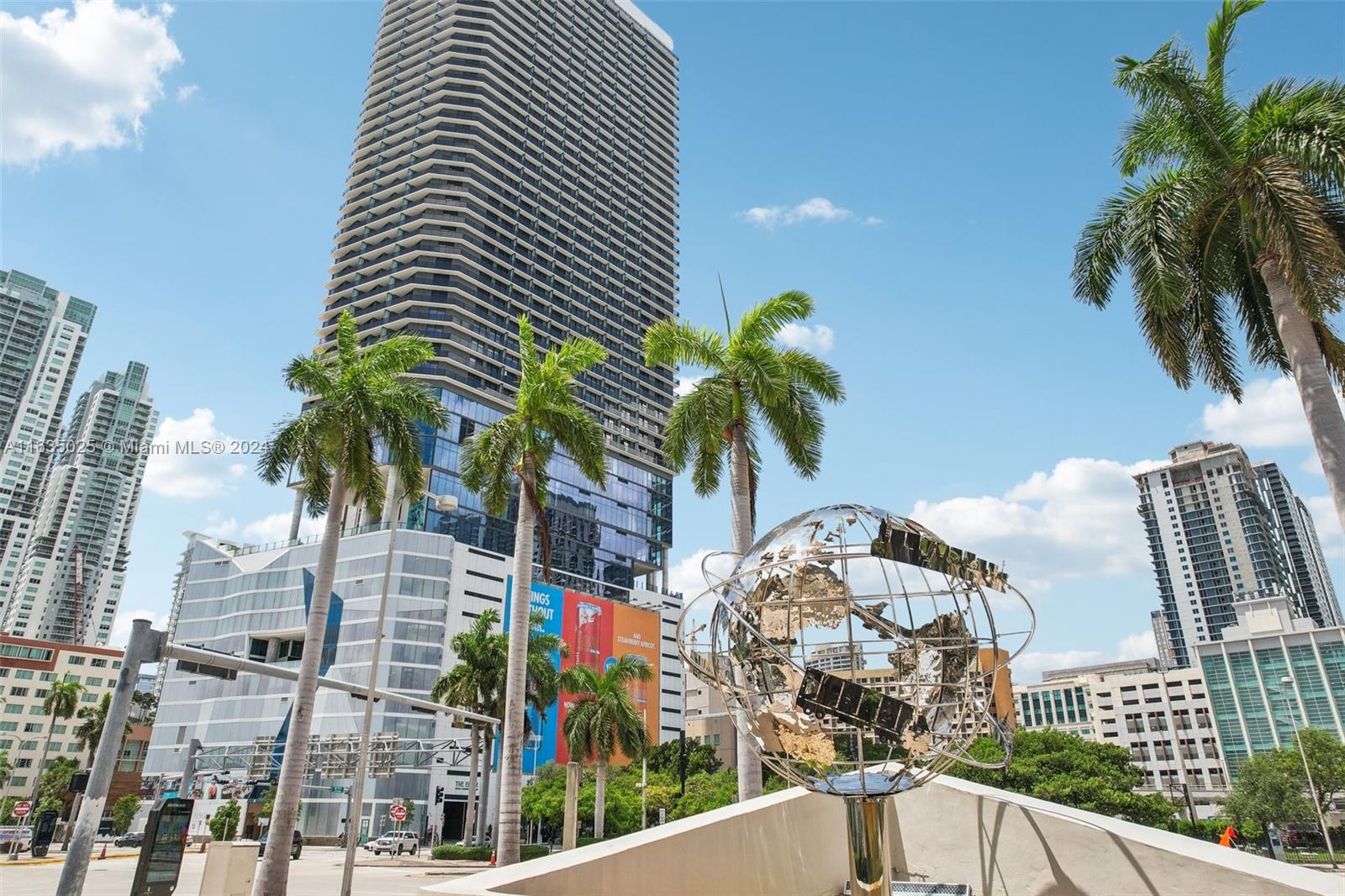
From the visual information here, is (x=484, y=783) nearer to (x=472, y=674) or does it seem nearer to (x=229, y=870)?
(x=472, y=674)

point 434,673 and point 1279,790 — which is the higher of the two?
point 434,673

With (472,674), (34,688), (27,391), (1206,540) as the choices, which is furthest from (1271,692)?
(27,391)

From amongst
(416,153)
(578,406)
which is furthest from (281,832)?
(416,153)

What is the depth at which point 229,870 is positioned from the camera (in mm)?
14555

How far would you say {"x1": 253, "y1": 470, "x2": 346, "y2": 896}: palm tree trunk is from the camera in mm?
15023

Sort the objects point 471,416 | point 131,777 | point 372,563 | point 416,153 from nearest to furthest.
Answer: point 372,563, point 131,777, point 471,416, point 416,153

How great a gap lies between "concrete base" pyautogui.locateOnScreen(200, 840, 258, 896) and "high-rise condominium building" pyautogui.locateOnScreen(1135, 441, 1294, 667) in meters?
147

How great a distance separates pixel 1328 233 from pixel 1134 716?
116 metres

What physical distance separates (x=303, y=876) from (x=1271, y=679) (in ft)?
333

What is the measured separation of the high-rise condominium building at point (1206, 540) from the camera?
127 metres

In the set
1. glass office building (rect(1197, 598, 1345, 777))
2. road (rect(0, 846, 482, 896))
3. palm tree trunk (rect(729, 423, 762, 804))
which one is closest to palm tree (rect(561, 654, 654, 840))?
road (rect(0, 846, 482, 896))

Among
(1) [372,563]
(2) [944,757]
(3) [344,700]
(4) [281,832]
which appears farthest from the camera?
(1) [372,563]

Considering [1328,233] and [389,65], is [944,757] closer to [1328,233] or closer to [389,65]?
[1328,233]

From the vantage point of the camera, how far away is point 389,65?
101 meters
